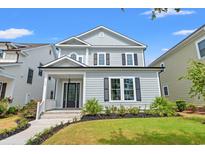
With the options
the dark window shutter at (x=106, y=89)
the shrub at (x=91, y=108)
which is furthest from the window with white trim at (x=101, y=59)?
the shrub at (x=91, y=108)

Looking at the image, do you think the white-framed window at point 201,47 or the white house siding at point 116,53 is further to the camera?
the white house siding at point 116,53

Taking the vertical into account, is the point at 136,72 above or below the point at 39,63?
below

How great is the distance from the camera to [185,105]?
1293 centimetres

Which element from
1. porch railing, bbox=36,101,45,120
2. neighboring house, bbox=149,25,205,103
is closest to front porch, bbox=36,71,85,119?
porch railing, bbox=36,101,45,120

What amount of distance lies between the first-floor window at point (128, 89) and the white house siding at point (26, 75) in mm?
10074

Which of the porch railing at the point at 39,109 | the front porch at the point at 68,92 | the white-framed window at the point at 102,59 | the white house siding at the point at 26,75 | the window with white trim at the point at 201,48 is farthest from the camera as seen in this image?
the white-framed window at the point at 102,59

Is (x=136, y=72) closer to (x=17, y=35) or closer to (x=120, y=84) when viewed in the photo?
(x=120, y=84)

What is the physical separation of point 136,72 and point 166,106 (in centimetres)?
336

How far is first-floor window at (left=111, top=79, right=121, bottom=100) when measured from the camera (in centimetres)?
1172

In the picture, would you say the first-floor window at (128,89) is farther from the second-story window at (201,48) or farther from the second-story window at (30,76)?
the second-story window at (30,76)

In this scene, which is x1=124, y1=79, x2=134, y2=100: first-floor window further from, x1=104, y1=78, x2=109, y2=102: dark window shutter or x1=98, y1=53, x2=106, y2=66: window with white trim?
x1=98, y1=53, x2=106, y2=66: window with white trim

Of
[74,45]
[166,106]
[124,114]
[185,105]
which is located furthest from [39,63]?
[185,105]

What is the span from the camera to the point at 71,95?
1405 centimetres

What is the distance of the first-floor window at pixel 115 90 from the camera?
11719 mm
